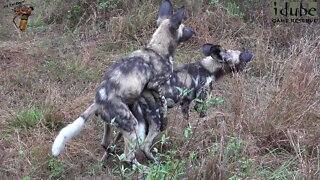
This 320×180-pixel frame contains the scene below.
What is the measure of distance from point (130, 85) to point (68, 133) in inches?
24.8

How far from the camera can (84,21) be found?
285 inches

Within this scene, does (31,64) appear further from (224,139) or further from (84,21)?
(224,139)

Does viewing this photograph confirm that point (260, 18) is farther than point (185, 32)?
Yes

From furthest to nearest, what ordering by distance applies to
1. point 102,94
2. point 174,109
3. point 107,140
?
point 174,109
point 107,140
point 102,94

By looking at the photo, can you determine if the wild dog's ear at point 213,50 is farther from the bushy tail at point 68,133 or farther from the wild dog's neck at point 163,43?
the bushy tail at point 68,133

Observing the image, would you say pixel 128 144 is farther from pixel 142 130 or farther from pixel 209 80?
pixel 209 80

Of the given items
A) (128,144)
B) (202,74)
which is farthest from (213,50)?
(128,144)

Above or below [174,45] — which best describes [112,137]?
below

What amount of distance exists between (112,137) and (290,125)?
151 centimetres

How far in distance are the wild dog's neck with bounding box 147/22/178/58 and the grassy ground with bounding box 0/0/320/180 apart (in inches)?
21.5

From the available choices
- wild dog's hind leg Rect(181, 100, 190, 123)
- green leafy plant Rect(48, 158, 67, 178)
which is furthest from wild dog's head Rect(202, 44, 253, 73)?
green leafy plant Rect(48, 158, 67, 178)

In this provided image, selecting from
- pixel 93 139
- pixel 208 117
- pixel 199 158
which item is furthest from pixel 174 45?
pixel 199 158

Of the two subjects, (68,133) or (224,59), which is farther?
(224,59)

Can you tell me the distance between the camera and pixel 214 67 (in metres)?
5.01
